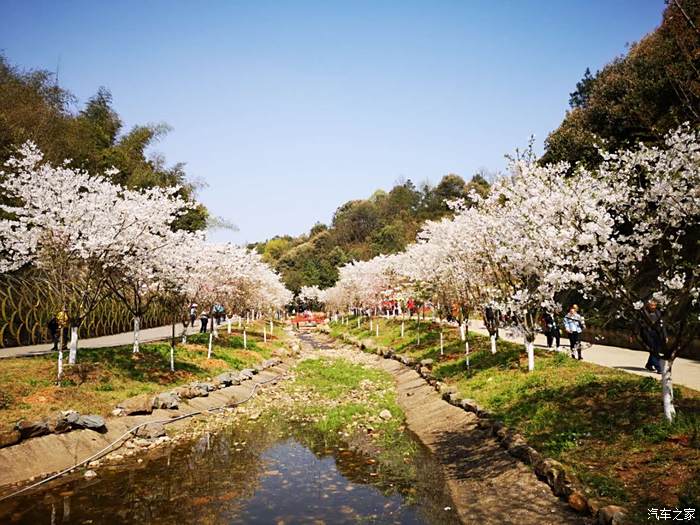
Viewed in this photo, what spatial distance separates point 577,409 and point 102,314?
38317 mm

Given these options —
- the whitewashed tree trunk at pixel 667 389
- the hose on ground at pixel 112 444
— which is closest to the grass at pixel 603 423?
the whitewashed tree trunk at pixel 667 389

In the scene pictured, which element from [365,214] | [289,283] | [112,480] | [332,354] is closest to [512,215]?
[112,480]

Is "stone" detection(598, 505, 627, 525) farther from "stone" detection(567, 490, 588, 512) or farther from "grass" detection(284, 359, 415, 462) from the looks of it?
"grass" detection(284, 359, 415, 462)

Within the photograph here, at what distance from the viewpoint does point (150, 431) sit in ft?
59.8

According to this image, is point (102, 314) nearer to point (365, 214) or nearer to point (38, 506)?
point (38, 506)

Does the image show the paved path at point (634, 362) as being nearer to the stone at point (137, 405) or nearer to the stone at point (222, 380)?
the stone at point (222, 380)

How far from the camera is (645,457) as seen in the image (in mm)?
10555

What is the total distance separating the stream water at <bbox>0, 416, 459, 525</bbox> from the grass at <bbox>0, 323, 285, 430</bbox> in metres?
4.04

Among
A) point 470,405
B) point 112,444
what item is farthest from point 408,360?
point 112,444

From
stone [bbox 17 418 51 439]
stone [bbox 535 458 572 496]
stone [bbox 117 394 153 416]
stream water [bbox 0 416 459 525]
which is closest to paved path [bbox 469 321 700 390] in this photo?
stone [bbox 535 458 572 496]

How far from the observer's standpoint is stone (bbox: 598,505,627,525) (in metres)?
8.55

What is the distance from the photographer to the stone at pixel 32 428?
14.2 meters

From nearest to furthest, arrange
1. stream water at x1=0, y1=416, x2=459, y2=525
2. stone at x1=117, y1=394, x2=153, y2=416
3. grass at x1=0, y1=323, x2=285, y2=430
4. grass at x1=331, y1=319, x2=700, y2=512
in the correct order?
grass at x1=331, y1=319, x2=700, y2=512 < stream water at x1=0, y1=416, x2=459, y2=525 < grass at x1=0, y1=323, x2=285, y2=430 < stone at x1=117, y1=394, x2=153, y2=416

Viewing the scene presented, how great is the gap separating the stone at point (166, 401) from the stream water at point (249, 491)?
12.1 feet
